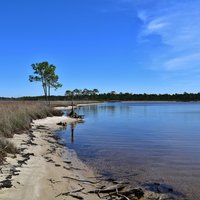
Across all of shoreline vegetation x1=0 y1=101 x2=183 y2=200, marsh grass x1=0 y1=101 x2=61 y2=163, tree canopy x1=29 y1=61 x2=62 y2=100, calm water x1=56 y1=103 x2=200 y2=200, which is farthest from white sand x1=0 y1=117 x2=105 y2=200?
tree canopy x1=29 y1=61 x2=62 y2=100

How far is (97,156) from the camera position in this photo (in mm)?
14555

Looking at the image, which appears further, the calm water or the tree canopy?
the tree canopy

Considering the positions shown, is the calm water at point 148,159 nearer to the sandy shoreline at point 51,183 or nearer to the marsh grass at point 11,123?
the sandy shoreline at point 51,183

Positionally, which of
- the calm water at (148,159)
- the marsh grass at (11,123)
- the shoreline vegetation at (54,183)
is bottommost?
the calm water at (148,159)

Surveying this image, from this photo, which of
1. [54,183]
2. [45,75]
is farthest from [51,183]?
[45,75]

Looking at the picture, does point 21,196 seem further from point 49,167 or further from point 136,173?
point 136,173

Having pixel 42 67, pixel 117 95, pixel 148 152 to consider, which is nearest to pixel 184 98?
pixel 117 95

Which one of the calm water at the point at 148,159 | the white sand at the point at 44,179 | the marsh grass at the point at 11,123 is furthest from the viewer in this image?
the marsh grass at the point at 11,123

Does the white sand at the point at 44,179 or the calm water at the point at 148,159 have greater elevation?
the white sand at the point at 44,179

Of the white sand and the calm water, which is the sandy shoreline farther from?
the calm water

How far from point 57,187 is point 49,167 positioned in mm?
2314

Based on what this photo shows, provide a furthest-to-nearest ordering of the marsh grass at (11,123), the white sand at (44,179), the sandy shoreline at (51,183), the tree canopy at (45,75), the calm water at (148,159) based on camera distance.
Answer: the tree canopy at (45,75) → the marsh grass at (11,123) → the calm water at (148,159) → the sandy shoreline at (51,183) → the white sand at (44,179)

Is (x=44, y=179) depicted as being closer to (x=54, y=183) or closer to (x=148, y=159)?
(x=54, y=183)

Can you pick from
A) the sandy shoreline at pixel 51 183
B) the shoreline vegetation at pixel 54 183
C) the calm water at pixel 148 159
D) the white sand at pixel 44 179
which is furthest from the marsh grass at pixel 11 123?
the calm water at pixel 148 159
